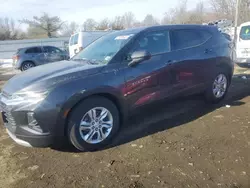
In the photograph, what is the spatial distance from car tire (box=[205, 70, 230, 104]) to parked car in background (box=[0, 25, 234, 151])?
A: 11cm

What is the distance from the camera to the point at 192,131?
14.0ft

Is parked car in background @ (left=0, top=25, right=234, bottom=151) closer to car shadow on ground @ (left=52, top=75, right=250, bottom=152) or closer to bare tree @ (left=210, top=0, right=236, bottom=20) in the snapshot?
car shadow on ground @ (left=52, top=75, right=250, bottom=152)

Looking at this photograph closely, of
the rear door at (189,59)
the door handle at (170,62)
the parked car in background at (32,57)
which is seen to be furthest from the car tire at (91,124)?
the parked car in background at (32,57)

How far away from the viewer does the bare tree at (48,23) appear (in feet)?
133

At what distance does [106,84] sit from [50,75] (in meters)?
0.78

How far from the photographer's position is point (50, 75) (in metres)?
3.64

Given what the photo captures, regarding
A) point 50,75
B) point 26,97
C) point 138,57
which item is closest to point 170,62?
point 138,57

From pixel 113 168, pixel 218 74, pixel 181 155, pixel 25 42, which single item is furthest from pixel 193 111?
pixel 25 42

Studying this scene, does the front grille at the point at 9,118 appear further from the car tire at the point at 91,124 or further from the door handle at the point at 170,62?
the door handle at the point at 170,62

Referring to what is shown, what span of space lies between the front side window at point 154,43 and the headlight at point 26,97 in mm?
1653

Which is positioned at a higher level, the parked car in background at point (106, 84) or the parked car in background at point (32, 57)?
the parked car in background at point (106, 84)

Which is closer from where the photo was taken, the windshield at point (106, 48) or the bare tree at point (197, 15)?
the windshield at point (106, 48)

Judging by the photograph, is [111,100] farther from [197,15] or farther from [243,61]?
[197,15]

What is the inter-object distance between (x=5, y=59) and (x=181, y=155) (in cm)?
2804
